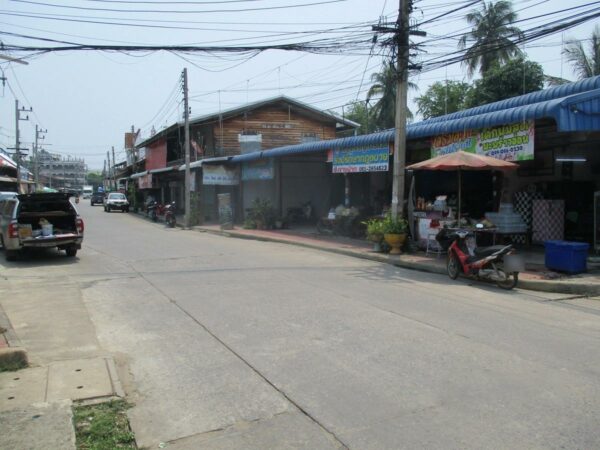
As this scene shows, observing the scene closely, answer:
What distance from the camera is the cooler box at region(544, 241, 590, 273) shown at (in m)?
11.1

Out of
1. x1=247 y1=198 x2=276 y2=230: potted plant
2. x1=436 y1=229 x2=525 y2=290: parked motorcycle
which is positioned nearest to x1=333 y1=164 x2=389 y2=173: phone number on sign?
x1=436 y1=229 x2=525 y2=290: parked motorcycle

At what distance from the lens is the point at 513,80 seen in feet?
102

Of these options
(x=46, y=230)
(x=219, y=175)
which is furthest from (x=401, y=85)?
(x=219, y=175)

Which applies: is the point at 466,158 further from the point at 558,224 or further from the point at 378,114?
Result: the point at 378,114

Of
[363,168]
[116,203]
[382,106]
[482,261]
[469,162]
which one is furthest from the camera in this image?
[116,203]

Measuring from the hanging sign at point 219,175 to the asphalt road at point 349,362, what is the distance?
1892 centimetres

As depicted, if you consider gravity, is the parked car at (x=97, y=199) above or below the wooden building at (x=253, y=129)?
below

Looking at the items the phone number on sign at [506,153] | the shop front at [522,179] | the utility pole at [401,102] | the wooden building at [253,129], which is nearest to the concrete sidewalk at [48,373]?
the shop front at [522,179]

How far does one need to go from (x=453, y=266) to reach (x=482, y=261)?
105 centimetres

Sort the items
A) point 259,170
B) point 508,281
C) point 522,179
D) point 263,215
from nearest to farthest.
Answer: point 508,281 → point 522,179 → point 263,215 → point 259,170

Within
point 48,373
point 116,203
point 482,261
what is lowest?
point 48,373

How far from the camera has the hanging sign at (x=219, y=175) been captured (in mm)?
30016

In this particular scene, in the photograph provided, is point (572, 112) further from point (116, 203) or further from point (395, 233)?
Result: point (116, 203)

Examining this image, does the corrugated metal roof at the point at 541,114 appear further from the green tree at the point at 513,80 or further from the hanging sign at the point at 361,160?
the green tree at the point at 513,80
